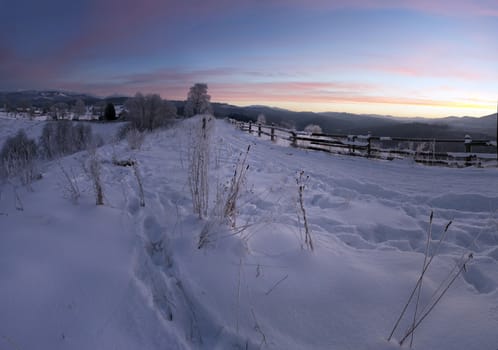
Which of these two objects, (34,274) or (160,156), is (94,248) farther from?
(160,156)

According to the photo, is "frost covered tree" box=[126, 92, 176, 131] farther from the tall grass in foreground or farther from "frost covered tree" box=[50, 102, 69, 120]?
"frost covered tree" box=[50, 102, 69, 120]

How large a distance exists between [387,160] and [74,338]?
418 inches

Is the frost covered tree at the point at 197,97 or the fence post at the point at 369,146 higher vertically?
the frost covered tree at the point at 197,97

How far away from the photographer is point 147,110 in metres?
41.3

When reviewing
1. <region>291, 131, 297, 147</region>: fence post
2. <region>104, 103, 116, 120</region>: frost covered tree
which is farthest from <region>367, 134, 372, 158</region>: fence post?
<region>104, 103, 116, 120</region>: frost covered tree

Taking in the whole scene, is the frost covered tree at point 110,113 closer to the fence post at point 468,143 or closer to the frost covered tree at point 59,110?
the frost covered tree at point 59,110

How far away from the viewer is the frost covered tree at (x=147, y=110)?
40.4m

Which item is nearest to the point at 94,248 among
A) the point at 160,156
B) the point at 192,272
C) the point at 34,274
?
the point at 34,274

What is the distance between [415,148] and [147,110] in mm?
38254

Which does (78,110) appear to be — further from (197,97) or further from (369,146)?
(369,146)

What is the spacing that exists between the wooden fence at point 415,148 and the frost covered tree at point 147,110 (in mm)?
31354

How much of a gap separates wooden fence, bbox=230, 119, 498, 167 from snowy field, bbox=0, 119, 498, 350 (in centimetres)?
624

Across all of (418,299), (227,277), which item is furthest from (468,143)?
(227,277)

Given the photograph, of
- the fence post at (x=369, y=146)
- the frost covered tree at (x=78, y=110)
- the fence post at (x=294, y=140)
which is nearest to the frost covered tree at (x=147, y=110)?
the fence post at (x=294, y=140)
